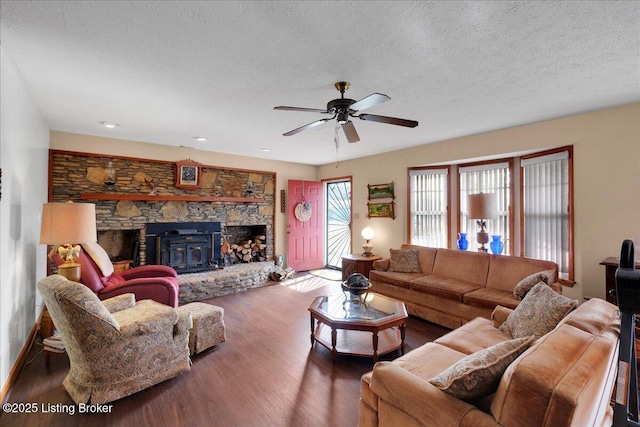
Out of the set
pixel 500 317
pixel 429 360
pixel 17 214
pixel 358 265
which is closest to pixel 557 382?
pixel 429 360

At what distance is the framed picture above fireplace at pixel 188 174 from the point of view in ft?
16.7

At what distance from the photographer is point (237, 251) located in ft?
19.8

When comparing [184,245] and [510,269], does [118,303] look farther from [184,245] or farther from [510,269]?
[510,269]

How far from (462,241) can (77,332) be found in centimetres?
463

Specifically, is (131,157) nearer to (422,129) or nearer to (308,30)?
(308,30)

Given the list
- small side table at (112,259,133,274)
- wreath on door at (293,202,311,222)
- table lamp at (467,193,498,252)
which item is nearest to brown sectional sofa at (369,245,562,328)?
table lamp at (467,193,498,252)

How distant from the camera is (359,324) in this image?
2641mm

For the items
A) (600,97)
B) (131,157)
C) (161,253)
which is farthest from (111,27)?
(600,97)

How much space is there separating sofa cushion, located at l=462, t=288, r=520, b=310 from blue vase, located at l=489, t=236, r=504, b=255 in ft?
2.49

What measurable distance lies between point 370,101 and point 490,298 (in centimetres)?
252

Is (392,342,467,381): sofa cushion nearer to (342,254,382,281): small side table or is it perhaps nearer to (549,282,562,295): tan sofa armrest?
(549,282,562,295): tan sofa armrest

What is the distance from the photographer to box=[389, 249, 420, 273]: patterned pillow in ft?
14.4

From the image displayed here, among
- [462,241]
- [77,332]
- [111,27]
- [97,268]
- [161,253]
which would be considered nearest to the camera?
[111,27]

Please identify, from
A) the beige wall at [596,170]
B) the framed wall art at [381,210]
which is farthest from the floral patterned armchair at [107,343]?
the beige wall at [596,170]
